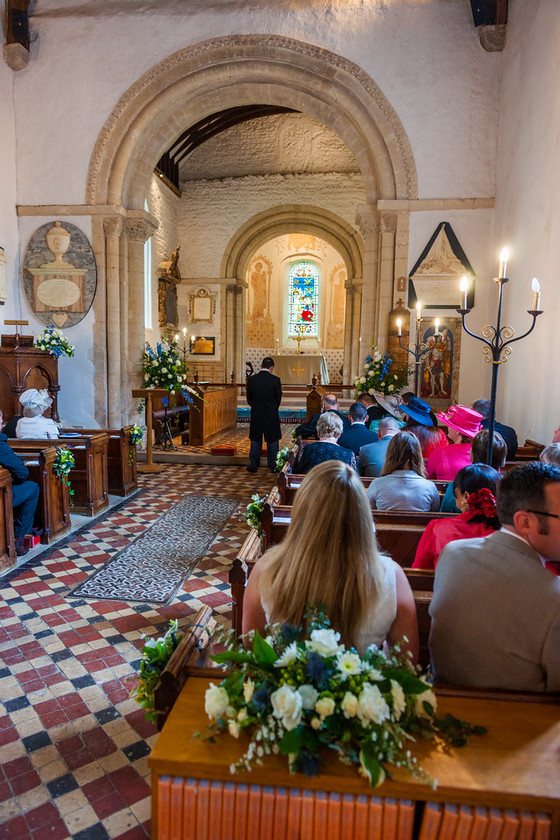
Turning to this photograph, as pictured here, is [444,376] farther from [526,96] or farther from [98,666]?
[98,666]

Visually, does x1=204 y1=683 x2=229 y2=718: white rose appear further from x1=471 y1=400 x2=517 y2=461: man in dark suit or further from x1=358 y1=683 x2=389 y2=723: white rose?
x1=471 y1=400 x2=517 y2=461: man in dark suit

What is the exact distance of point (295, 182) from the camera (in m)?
16.9

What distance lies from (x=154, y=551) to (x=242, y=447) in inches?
228

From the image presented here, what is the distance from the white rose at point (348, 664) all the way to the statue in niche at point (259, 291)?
66.8 ft

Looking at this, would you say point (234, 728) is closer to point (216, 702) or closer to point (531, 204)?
point (216, 702)

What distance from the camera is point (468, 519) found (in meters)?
2.25

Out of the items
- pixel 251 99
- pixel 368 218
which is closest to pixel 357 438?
pixel 368 218

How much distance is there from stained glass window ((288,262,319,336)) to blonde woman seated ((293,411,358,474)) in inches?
675

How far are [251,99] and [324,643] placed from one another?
35.1 feet

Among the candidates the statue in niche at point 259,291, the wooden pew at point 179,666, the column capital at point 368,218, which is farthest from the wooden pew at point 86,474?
the statue in niche at point 259,291

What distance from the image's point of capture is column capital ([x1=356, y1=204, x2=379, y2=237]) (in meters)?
9.16

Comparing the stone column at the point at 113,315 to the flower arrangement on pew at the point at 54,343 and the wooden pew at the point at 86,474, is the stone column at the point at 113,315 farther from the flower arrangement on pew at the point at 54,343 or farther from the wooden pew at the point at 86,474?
the wooden pew at the point at 86,474

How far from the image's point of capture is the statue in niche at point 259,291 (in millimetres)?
21078

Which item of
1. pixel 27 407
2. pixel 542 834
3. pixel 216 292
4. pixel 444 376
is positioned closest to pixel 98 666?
pixel 542 834
